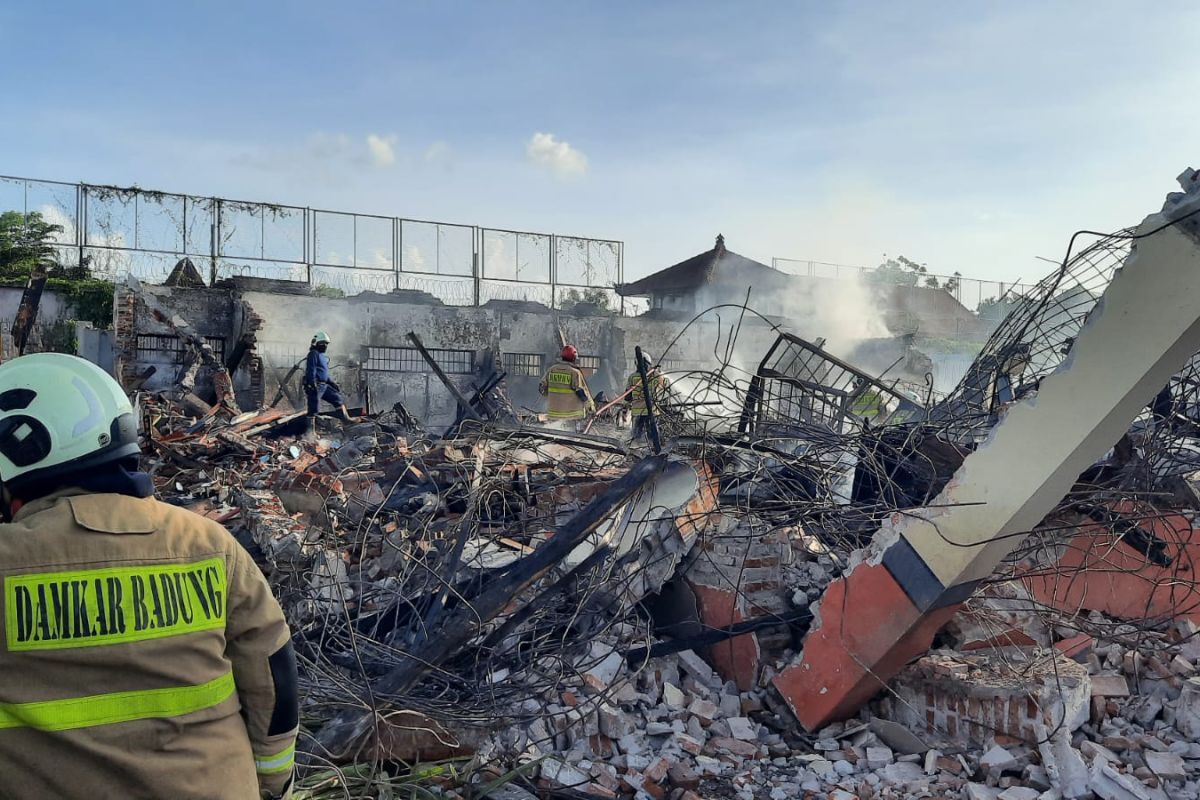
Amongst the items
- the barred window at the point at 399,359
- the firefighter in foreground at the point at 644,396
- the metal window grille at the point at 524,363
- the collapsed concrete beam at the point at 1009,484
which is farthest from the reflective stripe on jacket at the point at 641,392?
the metal window grille at the point at 524,363

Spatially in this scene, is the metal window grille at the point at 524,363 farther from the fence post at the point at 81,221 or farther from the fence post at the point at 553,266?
the fence post at the point at 81,221

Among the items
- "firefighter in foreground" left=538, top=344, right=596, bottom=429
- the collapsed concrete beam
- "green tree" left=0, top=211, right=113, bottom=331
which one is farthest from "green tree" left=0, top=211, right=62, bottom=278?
the collapsed concrete beam

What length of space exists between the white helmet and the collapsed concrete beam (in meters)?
3.12

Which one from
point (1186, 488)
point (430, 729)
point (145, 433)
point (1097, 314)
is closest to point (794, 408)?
point (1186, 488)

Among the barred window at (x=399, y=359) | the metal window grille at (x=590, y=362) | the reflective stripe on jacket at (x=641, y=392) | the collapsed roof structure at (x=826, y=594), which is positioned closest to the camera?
the collapsed roof structure at (x=826, y=594)

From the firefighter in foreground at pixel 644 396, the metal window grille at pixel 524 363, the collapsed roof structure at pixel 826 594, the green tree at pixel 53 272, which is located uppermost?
the green tree at pixel 53 272

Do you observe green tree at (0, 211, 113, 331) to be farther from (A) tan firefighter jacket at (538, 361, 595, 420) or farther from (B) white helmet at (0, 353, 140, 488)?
(B) white helmet at (0, 353, 140, 488)

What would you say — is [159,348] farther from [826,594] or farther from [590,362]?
[826,594]

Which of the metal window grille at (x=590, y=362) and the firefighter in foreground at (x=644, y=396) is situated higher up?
the metal window grille at (x=590, y=362)

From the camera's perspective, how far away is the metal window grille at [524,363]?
21016 mm

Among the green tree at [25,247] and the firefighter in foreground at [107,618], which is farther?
the green tree at [25,247]

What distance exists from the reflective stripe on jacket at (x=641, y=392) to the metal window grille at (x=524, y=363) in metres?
11.6

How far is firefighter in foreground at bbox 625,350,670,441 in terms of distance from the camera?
5105 mm

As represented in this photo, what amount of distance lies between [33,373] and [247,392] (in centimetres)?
1641
